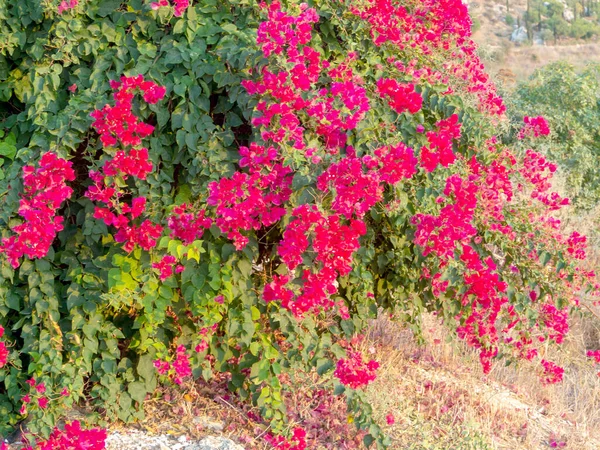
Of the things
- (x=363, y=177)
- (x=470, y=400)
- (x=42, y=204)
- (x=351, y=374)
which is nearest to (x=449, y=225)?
(x=363, y=177)

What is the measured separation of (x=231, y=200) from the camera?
2.59m

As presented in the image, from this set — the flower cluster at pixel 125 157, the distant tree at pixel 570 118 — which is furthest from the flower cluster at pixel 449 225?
the distant tree at pixel 570 118

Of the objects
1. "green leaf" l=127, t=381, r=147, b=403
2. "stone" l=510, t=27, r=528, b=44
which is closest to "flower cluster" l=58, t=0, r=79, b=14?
"green leaf" l=127, t=381, r=147, b=403

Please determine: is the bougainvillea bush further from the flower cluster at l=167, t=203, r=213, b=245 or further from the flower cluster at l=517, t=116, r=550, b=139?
the flower cluster at l=517, t=116, r=550, b=139

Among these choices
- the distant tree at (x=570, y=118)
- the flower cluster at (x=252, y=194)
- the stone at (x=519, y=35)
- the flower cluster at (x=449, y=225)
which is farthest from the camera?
the stone at (x=519, y=35)

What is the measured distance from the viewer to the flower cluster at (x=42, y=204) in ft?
8.67

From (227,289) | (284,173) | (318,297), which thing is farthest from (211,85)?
(318,297)

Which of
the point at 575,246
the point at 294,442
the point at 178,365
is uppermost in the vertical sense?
the point at 575,246

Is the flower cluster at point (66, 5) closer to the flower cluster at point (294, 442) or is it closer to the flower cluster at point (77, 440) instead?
the flower cluster at point (77, 440)

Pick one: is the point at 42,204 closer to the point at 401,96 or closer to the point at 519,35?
the point at 401,96

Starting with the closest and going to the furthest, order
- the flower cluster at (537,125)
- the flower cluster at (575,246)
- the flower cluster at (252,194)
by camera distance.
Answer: the flower cluster at (252,194) < the flower cluster at (575,246) < the flower cluster at (537,125)

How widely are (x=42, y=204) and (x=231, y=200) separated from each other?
686mm

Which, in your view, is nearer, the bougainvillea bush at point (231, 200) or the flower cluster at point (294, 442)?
the bougainvillea bush at point (231, 200)

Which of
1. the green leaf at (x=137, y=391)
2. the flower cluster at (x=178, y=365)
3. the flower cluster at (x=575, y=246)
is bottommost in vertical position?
the green leaf at (x=137, y=391)
